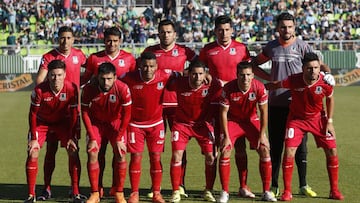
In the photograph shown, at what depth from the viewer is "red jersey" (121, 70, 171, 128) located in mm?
9547

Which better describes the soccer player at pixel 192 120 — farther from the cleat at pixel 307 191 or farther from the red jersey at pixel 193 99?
the cleat at pixel 307 191

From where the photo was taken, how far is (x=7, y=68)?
28734mm

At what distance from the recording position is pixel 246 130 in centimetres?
966

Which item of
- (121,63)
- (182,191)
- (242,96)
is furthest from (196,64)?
(182,191)

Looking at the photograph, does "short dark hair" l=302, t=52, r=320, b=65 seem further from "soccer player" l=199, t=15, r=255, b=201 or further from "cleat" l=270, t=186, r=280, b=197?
"cleat" l=270, t=186, r=280, b=197

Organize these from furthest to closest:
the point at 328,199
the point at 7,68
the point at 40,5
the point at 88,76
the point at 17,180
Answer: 1. the point at 40,5
2. the point at 7,68
3. the point at 17,180
4. the point at 88,76
5. the point at 328,199

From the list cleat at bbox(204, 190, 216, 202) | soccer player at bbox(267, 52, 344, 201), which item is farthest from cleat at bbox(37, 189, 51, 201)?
soccer player at bbox(267, 52, 344, 201)

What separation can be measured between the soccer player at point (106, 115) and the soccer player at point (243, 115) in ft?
4.00

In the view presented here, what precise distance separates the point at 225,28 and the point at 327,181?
8.90 feet

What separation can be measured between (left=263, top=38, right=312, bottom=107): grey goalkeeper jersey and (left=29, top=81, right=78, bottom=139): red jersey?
260 centimetres

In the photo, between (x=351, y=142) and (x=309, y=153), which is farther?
(x=351, y=142)

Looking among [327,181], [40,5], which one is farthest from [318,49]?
[327,181]

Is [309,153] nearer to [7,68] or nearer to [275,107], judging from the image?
[275,107]

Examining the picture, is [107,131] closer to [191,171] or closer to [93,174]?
[93,174]
